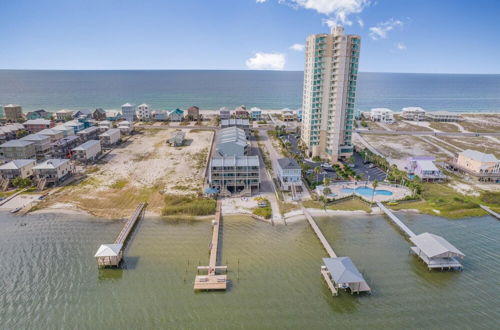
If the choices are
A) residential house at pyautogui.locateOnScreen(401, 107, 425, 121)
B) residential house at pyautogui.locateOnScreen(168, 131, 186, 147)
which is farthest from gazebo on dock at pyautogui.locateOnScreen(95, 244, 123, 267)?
residential house at pyautogui.locateOnScreen(401, 107, 425, 121)

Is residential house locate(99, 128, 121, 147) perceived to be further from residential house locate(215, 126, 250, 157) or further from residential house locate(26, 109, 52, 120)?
residential house locate(26, 109, 52, 120)

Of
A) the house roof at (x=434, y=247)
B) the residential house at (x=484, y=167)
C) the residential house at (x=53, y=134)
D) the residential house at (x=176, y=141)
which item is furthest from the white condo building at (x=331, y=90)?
the residential house at (x=53, y=134)

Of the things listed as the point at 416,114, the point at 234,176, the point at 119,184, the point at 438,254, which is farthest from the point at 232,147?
the point at 416,114

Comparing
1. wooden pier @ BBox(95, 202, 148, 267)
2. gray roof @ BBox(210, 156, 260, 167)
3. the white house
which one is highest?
the white house

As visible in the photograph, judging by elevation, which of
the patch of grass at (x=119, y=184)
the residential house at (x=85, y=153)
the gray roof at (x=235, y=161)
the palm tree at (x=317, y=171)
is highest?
the gray roof at (x=235, y=161)

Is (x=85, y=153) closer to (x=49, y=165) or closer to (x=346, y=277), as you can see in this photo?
(x=49, y=165)

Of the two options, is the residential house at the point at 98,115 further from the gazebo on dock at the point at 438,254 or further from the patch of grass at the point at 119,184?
the gazebo on dock at the point at 438,254
